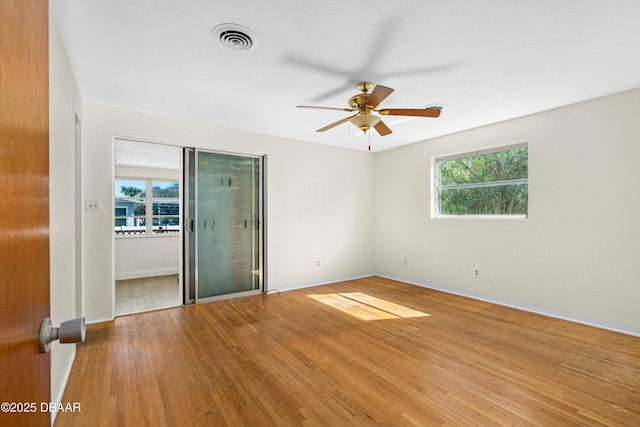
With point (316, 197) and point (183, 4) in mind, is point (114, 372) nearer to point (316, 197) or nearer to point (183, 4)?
point (183, 4)

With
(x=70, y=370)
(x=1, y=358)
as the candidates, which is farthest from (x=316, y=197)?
(x=1, y=358)

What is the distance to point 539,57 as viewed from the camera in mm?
2316

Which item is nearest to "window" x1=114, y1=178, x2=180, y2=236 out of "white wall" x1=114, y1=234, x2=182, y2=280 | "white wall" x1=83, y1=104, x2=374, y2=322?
"white wall" x1=114, y1=234, x2=182, y2=280

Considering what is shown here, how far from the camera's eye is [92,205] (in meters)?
3.24

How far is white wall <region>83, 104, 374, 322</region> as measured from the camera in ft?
10.8

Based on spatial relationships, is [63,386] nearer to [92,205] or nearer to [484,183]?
[92,205]

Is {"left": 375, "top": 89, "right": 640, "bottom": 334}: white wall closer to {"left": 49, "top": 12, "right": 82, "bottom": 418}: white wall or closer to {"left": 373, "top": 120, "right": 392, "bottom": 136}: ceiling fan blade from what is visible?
{"left": 373, "top": 120, "right": 392, "bottom": 136}: ceiling fan blade

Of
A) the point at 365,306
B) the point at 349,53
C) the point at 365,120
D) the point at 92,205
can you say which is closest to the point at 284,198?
the point at 365,306

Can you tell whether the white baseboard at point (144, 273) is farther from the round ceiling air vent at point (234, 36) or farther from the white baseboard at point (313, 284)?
the round ceiling air vent at point (234, 36)

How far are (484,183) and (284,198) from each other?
10.00 ft

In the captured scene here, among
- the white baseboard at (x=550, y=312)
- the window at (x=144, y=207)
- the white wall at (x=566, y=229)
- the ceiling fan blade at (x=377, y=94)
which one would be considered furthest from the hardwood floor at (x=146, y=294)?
the white wall at (x=566, y=229)

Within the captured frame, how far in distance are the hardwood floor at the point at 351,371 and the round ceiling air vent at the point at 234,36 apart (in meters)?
2.53

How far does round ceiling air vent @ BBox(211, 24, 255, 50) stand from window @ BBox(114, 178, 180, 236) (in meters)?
4.58

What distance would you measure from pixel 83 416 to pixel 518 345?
348 centimetres
